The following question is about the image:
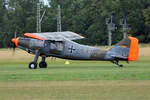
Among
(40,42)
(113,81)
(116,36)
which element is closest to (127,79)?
(113,81)

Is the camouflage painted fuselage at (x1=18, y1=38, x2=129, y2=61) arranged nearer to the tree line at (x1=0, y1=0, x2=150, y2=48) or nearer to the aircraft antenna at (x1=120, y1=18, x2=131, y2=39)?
the aircraft antenna at (x1=120, y1=18, x2=131, y2=39)

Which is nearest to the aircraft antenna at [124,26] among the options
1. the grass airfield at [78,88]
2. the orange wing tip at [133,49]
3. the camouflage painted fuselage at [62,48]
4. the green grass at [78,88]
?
the camouflage painted fuselage at [62,48]

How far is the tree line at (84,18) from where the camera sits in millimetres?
70188

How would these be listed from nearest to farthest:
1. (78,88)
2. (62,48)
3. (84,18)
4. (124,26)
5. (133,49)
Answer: (78,88) < (133,49) < (62,48) < (124,26) < (84,18)

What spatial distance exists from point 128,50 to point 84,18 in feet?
169

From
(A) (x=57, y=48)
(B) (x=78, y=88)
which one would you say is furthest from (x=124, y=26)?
(B) (x=78, y=88)

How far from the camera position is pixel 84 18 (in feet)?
253

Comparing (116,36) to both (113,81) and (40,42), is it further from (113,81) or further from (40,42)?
(113,81)

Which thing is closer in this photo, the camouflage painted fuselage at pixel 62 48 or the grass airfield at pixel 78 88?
the grass airfield at pixel 78 88

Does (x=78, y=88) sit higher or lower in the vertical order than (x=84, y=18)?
lower

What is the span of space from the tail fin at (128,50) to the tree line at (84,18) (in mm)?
41223

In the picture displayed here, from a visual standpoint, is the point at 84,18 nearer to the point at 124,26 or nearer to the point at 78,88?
the point at 124,26

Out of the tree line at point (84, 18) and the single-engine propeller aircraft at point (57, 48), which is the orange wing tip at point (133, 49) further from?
the tree line at point (84, 18)

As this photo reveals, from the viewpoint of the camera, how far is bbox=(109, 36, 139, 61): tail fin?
26.0m
